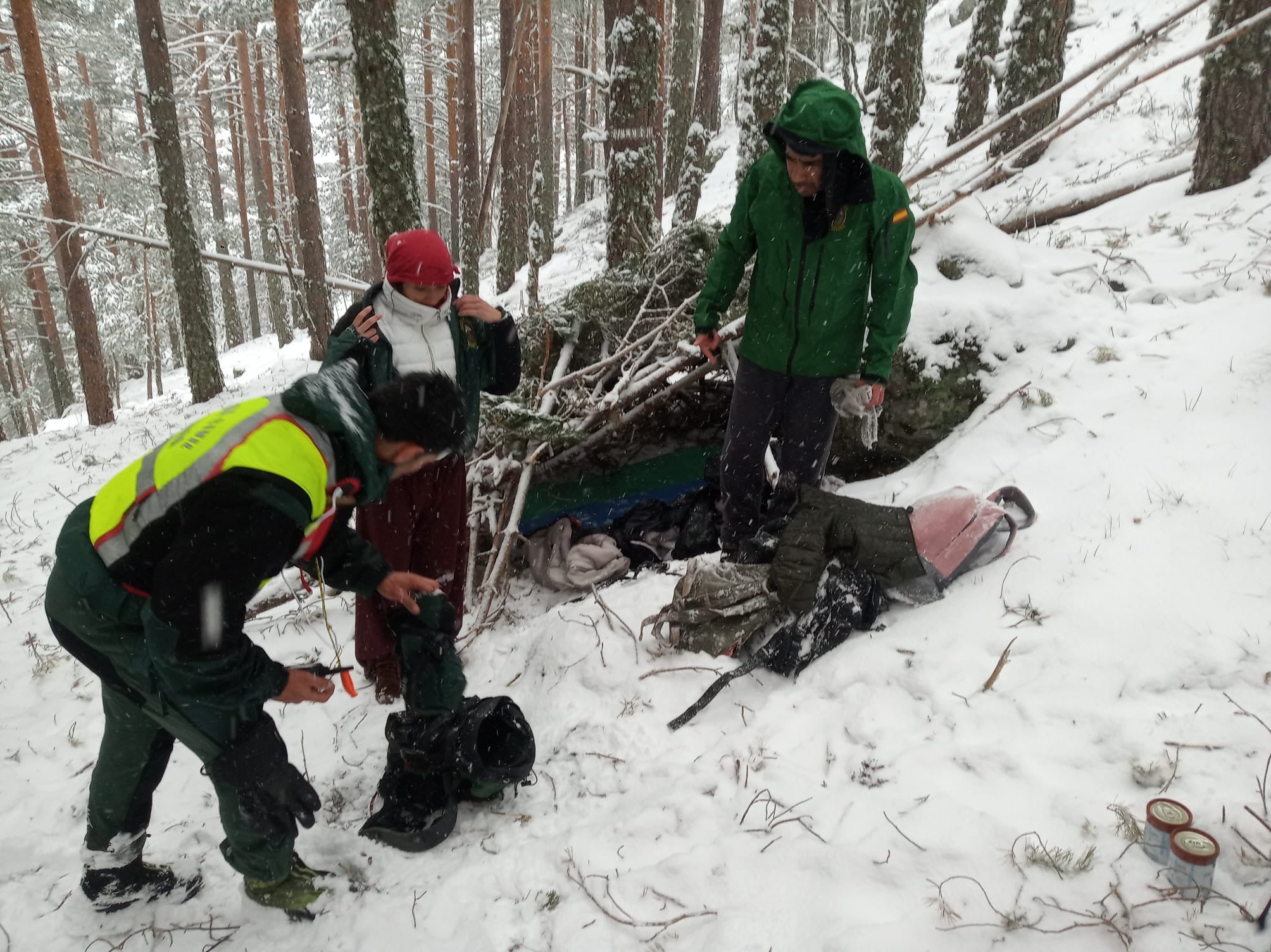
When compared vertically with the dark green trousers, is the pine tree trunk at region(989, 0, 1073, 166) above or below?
above

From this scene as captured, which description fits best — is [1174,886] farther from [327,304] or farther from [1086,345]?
[327,304]

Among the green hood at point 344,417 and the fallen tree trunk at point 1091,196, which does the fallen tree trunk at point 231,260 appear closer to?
the green hood at point 344,417

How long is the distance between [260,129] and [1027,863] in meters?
25.2

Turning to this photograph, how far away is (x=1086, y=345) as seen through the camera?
4457mm

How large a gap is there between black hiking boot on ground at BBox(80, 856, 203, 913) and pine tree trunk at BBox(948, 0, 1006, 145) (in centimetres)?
1056

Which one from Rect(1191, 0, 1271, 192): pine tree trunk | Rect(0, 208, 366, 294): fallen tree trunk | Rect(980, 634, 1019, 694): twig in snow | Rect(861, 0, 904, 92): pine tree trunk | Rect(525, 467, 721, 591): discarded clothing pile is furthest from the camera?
Rect(861, 0, 904, 92): pine tree trunk

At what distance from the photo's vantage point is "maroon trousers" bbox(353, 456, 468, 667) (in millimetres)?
3262

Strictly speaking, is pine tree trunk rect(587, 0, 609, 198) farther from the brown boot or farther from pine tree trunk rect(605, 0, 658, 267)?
the brown boot

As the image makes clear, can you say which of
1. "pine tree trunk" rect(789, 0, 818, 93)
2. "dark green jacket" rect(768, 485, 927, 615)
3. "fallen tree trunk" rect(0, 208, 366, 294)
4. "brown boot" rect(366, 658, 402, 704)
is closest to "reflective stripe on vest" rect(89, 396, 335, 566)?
"brown boot" rect(366, 658, 402, 704)

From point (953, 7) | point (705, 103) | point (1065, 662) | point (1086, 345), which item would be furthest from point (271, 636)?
point (953, 7)

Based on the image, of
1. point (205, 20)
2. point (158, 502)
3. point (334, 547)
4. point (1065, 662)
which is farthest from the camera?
point (205, 20)

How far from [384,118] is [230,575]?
527 centimetres

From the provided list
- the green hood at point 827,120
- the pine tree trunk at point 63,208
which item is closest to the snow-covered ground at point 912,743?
the green hood at point 827,120

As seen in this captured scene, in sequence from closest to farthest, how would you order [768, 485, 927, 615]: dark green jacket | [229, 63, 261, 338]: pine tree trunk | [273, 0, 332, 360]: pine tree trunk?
[768, 485, 927, 615]: dark green jacket → [273, 0, 332, 360]: pine tree trunk → [229, 63, 261, 338]: pine tree trunk
